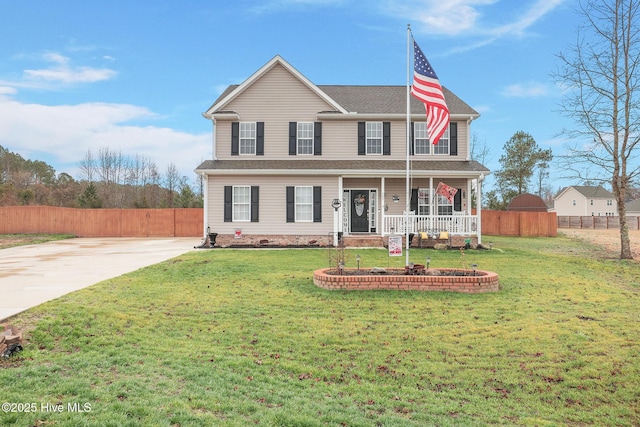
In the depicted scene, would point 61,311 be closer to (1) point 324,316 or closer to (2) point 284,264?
(1) point 324,316

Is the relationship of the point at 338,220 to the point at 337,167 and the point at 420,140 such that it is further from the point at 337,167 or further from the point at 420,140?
the point at 420,140

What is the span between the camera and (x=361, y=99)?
20.8 meters

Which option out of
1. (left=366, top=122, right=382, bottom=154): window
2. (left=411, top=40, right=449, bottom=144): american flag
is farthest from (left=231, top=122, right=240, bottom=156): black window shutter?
(left=411, top=40, right=449, bottom=144): american flag

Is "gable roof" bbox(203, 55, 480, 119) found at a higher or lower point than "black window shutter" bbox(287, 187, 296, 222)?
higher

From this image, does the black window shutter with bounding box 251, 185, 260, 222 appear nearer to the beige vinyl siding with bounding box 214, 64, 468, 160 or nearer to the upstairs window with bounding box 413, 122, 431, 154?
the beige vinyl siding with bounding box 214, 64, 468, 160

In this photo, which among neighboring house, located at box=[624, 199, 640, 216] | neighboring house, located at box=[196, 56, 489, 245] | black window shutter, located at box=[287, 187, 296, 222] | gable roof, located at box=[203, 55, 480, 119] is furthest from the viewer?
neighboring house, located at box=[624, 199, 640, 216]

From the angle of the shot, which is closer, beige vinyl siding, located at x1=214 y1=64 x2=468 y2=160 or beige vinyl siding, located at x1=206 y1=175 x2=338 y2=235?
beige vinyl siding, located at x1=206 y1=175 x2=338 y2=235

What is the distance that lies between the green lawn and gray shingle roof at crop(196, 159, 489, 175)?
363 inches

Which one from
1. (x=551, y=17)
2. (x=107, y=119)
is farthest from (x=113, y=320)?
(x=107, y=119)

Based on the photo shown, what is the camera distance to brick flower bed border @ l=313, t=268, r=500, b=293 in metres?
8.88

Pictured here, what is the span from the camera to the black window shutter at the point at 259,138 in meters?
19.1

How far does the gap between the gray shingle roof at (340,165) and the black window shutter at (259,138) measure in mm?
440

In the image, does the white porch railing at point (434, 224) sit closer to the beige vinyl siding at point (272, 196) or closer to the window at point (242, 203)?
the beige vinyl siding at point (272, 196)

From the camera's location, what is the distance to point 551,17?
15.4 m
